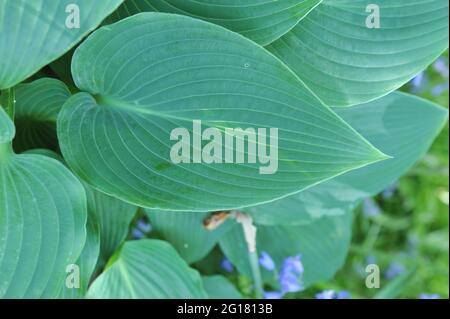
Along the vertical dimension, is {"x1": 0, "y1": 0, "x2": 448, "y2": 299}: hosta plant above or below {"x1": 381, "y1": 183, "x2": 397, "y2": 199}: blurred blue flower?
below

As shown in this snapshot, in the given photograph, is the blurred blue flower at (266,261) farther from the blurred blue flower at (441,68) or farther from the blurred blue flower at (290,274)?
the blurred blue flower at (441,68)

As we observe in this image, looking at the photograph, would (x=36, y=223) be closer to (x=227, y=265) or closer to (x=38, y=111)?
(x=38, y=111)

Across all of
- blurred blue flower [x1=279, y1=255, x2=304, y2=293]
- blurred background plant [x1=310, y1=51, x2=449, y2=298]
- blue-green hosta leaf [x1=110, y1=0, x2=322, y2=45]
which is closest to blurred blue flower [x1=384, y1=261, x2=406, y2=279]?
blurred background plant [x1=310, y1=51, x2=449, y2=298]

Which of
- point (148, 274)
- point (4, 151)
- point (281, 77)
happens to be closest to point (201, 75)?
point (281, 77)

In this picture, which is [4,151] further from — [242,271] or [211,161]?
[242,271]

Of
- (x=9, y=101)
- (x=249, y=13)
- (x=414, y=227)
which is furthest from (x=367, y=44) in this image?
(x=414, y=227)

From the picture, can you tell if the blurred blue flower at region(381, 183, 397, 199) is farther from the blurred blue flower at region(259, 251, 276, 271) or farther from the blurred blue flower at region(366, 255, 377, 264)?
the blurred blue flower at region(259, 251, 276, 271)
